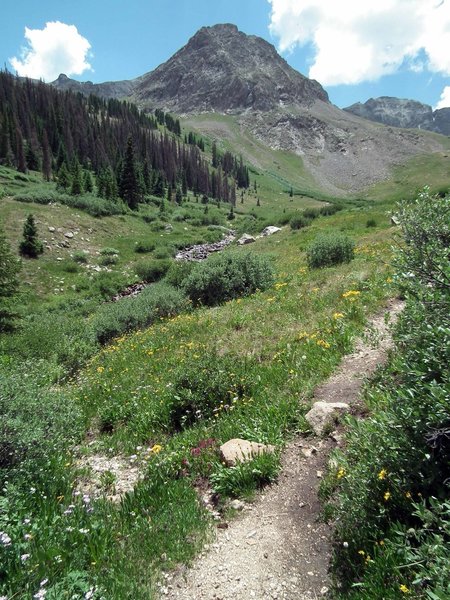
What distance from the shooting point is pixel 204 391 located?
761cm

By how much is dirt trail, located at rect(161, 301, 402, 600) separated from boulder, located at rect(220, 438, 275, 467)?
1.22ft

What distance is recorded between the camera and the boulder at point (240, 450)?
217 inches

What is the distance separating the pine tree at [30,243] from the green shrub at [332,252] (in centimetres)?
2667

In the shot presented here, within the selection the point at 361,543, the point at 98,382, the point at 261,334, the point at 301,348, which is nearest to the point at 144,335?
the point at 98,382

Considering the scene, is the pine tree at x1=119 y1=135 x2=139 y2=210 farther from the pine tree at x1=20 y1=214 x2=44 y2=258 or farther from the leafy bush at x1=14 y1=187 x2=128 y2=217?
the pine tree at x1=20 y1=214 x2=44 y2=258

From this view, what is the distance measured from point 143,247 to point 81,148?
82.3m

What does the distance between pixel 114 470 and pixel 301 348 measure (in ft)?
15.8

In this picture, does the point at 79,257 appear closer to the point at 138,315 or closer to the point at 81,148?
the point at 138,315

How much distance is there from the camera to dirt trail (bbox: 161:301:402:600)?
12.5ft

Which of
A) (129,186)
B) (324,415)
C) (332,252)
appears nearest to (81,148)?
(129,186)

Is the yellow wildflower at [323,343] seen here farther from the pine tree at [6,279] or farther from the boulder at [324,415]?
the pine tree at [6,279]

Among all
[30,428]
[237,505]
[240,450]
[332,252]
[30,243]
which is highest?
[332,252]

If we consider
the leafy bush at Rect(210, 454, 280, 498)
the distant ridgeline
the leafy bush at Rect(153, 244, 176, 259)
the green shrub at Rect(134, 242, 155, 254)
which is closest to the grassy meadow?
the leafy bush at Rect(210, 454, 280, 498)

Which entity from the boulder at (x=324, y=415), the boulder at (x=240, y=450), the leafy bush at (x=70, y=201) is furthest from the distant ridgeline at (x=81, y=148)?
the boulder at (x=324, y=415)
